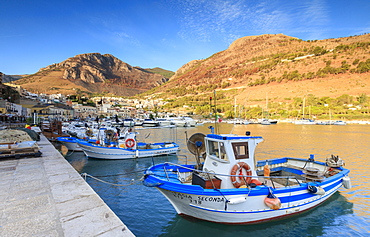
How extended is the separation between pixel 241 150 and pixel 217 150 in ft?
3.20

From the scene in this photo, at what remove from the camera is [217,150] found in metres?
8.26

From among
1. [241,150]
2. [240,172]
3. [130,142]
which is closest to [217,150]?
[241,150]

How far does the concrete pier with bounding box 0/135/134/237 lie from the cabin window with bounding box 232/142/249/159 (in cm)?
492

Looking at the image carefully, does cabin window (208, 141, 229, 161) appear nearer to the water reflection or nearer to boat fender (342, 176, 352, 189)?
the water reflection

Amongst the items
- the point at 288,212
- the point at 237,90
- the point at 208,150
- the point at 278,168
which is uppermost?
the point at 237,90

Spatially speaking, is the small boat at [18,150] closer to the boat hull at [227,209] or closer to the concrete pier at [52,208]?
the concrete pier at [52,208]

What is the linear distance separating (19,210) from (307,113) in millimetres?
107539

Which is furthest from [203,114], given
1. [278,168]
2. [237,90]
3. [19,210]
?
[19,210]

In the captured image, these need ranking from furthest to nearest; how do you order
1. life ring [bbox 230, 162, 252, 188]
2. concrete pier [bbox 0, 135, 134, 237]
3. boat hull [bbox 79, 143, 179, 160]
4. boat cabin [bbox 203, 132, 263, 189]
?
1. boat hull [bbox 79, 143, 179, 160]
2. boat cabin [bbox 203, 132, 263, 189]
3. life ring [bbox 230, 162, 252, 188]
4. concrete pier [bbox 0, 135, 134, 237]

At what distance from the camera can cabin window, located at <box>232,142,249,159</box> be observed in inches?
312

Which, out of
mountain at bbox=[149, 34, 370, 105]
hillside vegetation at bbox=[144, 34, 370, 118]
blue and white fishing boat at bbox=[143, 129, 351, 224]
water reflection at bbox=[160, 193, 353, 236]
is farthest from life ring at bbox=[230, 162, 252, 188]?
mountain at bbox=[149, 34, 370, 105]

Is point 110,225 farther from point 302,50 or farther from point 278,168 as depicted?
point 302,50

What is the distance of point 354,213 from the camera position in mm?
9180

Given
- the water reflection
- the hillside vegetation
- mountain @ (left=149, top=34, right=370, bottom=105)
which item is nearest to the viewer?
the water reflection
